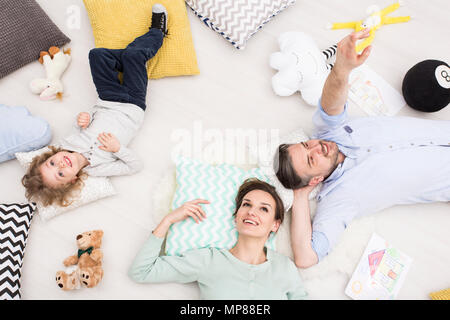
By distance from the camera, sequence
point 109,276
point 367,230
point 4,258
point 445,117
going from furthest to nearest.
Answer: point 445,117 → point 367,230 → point 109,276 → point 4,258

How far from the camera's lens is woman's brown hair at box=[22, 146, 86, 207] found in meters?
1.59

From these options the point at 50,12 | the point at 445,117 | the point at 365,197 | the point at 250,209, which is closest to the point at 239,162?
the point at 250,209

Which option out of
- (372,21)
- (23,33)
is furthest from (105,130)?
(372,21)

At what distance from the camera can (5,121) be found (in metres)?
1.67

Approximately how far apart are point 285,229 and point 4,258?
1.31m

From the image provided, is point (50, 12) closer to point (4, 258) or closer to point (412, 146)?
point (4, 258)

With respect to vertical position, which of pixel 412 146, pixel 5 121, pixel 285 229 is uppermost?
pixel 5 121

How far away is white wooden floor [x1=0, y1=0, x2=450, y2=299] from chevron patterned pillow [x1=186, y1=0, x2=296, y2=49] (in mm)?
77

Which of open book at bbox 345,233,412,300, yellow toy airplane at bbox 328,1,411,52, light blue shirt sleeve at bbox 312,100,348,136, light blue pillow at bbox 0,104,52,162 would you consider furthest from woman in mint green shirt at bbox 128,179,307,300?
yellow toy airplane at bbox 328,1,411,52

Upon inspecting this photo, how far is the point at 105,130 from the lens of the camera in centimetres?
173

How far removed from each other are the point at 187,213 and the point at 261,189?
364 millimetres

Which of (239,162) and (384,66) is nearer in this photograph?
(239,162)

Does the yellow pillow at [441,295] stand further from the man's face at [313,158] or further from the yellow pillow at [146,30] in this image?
the yellow pillow at [146,30]

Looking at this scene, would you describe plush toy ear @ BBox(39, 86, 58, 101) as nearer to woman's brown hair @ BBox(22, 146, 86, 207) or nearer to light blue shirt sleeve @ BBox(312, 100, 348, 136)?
woman's brown hair @ BBox(22, 146, 86, 207)
